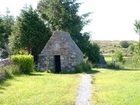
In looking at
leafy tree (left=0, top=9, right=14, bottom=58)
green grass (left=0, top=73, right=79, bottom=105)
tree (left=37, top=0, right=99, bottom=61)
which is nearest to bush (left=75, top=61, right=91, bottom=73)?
tree (left=37, top=0, right=99, bottom=61)

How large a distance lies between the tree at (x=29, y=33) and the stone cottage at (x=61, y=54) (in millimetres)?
4124

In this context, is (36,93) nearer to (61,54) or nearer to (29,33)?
(61,54)

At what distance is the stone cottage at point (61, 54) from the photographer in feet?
148

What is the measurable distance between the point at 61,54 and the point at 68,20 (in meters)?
13.8

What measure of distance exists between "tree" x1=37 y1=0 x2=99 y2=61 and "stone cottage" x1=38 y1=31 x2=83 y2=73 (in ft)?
37.9

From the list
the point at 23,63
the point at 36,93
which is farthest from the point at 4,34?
the point at 36,93

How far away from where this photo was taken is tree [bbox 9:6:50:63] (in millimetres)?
49250

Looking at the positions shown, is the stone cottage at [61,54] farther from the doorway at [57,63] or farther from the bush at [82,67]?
the bush at [82,67]

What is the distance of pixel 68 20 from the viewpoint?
5844 cm

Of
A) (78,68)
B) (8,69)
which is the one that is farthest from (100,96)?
(78,68)

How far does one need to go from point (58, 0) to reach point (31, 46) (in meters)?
11.5

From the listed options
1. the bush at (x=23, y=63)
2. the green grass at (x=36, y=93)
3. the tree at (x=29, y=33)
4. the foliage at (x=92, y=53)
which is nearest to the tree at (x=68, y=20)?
the foliage at (x=92, y=53)

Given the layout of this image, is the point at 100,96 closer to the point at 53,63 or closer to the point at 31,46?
the point at 53,63

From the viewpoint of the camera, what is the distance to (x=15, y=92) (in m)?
23.6
